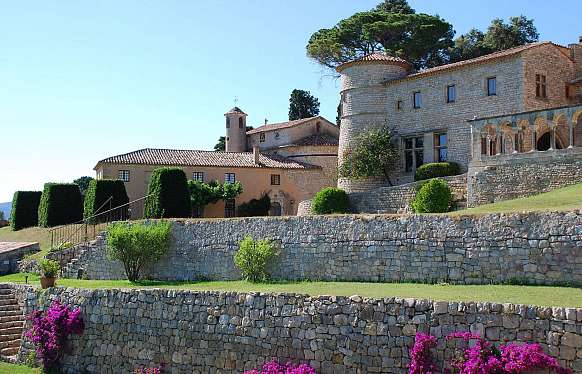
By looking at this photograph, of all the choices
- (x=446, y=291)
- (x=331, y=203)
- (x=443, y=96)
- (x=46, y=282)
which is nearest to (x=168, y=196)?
(x=331, y=203)

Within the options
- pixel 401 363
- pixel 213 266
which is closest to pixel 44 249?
pixel 213 266

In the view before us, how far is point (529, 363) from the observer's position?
11.6 m

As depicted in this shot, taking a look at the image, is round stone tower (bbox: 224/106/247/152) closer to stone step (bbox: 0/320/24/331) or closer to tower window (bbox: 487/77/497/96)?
tower window (bbox: 487/77/497/96)

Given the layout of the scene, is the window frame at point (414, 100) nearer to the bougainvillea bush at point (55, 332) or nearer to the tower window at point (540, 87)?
the tower window at point (540, 87)

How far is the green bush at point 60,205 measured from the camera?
40594 mm

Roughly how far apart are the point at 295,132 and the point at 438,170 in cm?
1946

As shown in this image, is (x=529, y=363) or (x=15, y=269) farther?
(x=15, y=269)

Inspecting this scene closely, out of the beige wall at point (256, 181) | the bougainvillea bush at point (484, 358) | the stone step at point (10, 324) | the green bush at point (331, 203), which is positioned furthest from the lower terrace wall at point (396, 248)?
the beige wall at point (256, 181)

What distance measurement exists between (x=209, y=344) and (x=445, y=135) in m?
23.6

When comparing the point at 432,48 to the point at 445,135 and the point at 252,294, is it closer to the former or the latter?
the point at 445,135

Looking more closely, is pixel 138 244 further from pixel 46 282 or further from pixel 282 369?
pixel 282 369

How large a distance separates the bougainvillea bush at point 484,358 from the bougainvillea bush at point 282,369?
8.47 feet

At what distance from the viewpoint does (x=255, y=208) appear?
44438 millimetres

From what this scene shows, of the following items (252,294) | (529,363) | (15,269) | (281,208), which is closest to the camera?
(529,363)
